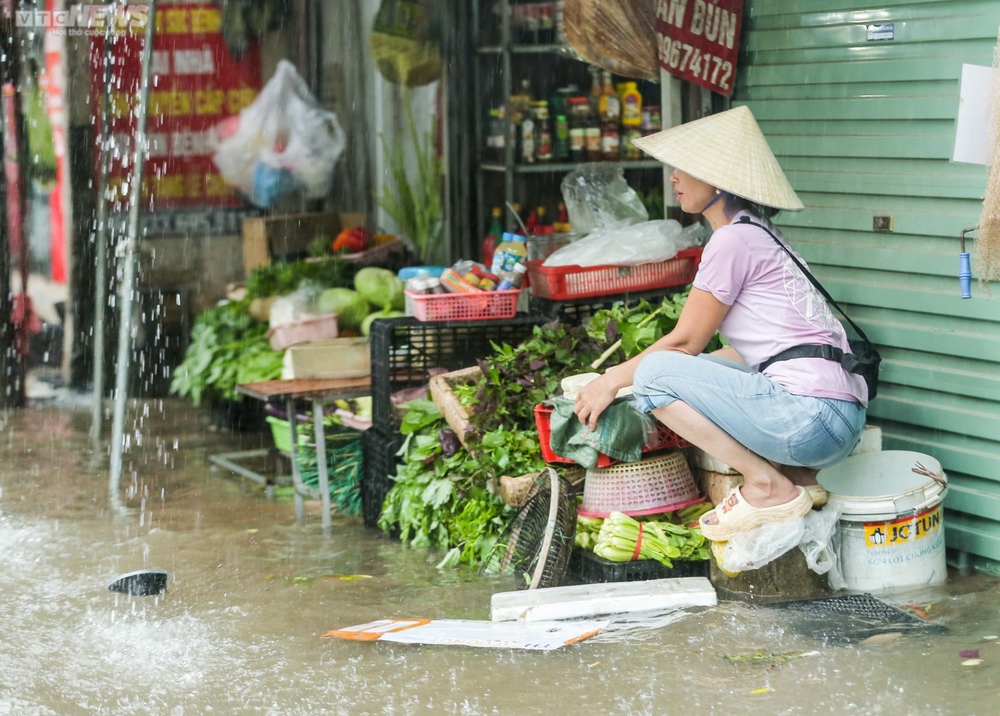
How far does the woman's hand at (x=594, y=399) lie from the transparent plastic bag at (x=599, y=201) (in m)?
1.91

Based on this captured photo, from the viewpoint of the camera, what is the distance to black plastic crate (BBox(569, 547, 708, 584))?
4770 mm

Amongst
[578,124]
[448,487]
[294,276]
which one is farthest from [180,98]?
[448,487]

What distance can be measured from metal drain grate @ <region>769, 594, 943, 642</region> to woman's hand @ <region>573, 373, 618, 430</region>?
0.99 meters

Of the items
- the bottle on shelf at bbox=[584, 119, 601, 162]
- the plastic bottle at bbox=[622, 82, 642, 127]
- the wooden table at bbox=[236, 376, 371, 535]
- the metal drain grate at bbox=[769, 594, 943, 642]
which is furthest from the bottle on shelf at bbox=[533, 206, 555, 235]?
the metal drain grate at bbox=[769, 594, 943, 642]

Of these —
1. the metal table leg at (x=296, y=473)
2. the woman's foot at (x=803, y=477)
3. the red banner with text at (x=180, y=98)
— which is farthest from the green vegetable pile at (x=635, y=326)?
the red banner with text at (x=180, y=98)

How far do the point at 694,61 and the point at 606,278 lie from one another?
3.79ft

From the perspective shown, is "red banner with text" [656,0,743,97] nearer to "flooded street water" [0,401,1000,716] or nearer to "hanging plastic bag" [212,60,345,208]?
"flooded street water" [0,401,1000,716]

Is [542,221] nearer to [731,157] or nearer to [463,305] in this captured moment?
[463,305]

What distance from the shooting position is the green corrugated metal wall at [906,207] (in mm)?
4840

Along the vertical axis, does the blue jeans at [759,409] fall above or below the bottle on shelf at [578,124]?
below

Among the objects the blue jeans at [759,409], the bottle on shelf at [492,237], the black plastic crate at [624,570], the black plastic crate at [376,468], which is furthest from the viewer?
the bottle on shelf at [492,237]

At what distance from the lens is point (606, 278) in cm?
583

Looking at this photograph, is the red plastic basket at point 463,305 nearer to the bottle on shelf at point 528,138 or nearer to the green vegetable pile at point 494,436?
the green vegetable pile at point 494,436

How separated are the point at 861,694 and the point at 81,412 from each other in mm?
6561
